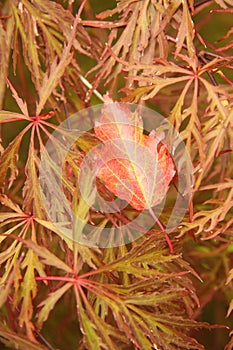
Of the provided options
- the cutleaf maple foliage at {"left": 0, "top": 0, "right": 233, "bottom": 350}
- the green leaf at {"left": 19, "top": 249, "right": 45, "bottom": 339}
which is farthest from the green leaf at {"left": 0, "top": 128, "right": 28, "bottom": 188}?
the green leaf at {"left": 19, "top": 249, "right": 45, "bottom": 339}

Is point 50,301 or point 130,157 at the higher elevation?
point 130,157

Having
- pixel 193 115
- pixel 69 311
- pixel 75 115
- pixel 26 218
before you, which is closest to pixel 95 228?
pixel 26 218

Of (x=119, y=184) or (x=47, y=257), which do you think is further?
(x=119, y=184)

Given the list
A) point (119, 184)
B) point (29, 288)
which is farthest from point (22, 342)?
point (119, 184)

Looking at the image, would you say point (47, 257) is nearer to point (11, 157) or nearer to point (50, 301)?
point (50, 301)

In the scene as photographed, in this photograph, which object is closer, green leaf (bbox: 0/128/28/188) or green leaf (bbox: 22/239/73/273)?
green leaf (bbox: 22/239/73/273)

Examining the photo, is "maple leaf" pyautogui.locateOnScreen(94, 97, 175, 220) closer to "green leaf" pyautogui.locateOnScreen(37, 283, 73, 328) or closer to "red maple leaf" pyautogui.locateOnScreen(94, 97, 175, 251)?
Result: "red maple leaf" pyautogui.locateOnScreen(94, 97, 175, 251)

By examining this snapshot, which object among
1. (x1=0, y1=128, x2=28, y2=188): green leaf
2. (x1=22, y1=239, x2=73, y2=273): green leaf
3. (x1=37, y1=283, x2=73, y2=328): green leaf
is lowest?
(x1=37, y1=283, x2=73, y2=328): green leaf

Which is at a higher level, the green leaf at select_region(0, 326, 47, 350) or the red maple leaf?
the red maple leaf

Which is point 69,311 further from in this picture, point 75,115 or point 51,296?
point 51,296
